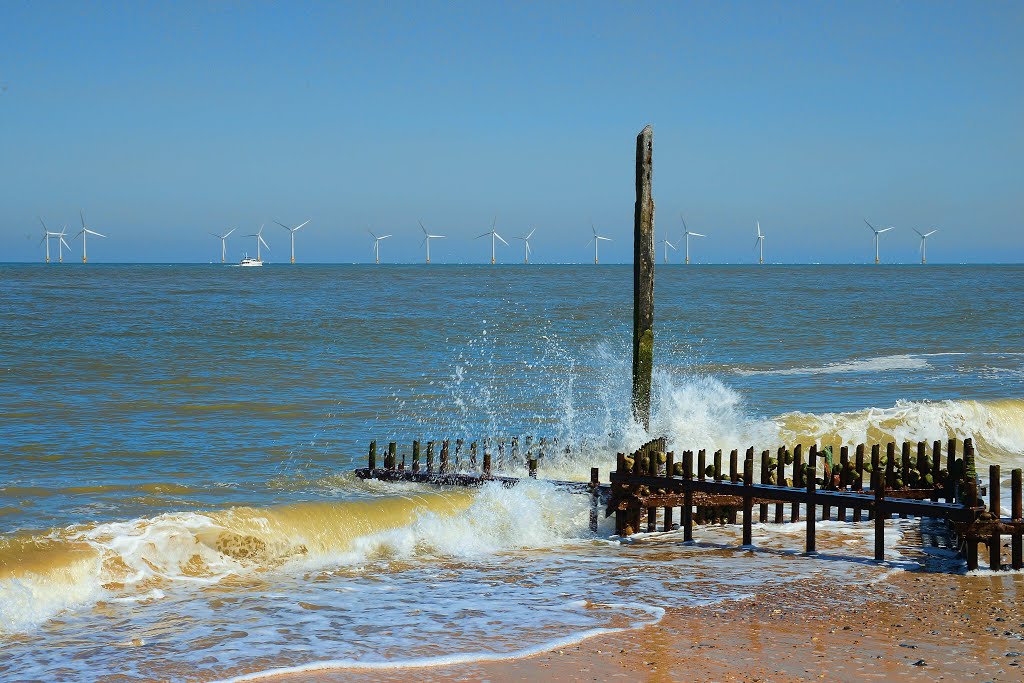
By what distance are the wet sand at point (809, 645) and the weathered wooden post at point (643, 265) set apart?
14.7 feet

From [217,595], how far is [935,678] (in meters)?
5.54

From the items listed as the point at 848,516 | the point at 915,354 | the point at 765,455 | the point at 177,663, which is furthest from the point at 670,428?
the point at 915,354

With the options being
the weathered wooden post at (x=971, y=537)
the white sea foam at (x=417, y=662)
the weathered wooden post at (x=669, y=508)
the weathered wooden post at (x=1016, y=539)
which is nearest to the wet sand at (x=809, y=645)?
the white sea foam at (x=417, y=662)

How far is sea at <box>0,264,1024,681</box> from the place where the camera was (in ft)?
24.7

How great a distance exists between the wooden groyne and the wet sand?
72cm

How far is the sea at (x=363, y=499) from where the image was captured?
7523 millimetres

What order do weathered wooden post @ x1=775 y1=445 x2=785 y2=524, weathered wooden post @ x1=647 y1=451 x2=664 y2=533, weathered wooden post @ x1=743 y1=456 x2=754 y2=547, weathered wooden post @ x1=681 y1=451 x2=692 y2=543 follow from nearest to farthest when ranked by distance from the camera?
1. weathered wooden post @ x1=743 y1=456 x2=754 y2=547
2. weathered wooden post @ x1=681 y1=451 x2=692 y2=543
3. weathered wooden post @ x1=775 y1=445 x2=785 y2=524
4. weathered wooden post @ x1=647 y1=451 x2=664 y2=533

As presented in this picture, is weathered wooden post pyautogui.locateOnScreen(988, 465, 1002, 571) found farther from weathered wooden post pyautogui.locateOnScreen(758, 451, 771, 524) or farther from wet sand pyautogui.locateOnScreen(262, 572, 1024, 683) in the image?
weathered wooden post pyautogui.locateOnScreen(758, 451, 771, 524)

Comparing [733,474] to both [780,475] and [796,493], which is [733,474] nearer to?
[780,475]

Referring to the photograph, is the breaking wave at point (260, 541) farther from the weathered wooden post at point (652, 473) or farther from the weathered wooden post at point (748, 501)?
the weathered wooden post at point (748, 501)

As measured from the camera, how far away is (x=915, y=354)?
119 ft

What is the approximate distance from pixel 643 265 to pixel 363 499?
425 centimetres

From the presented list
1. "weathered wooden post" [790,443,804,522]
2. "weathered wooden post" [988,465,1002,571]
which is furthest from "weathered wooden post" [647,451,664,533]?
"weathered wooden post" [988,465,1002,571]

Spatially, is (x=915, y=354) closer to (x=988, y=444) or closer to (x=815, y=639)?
(x=988, y=444)
